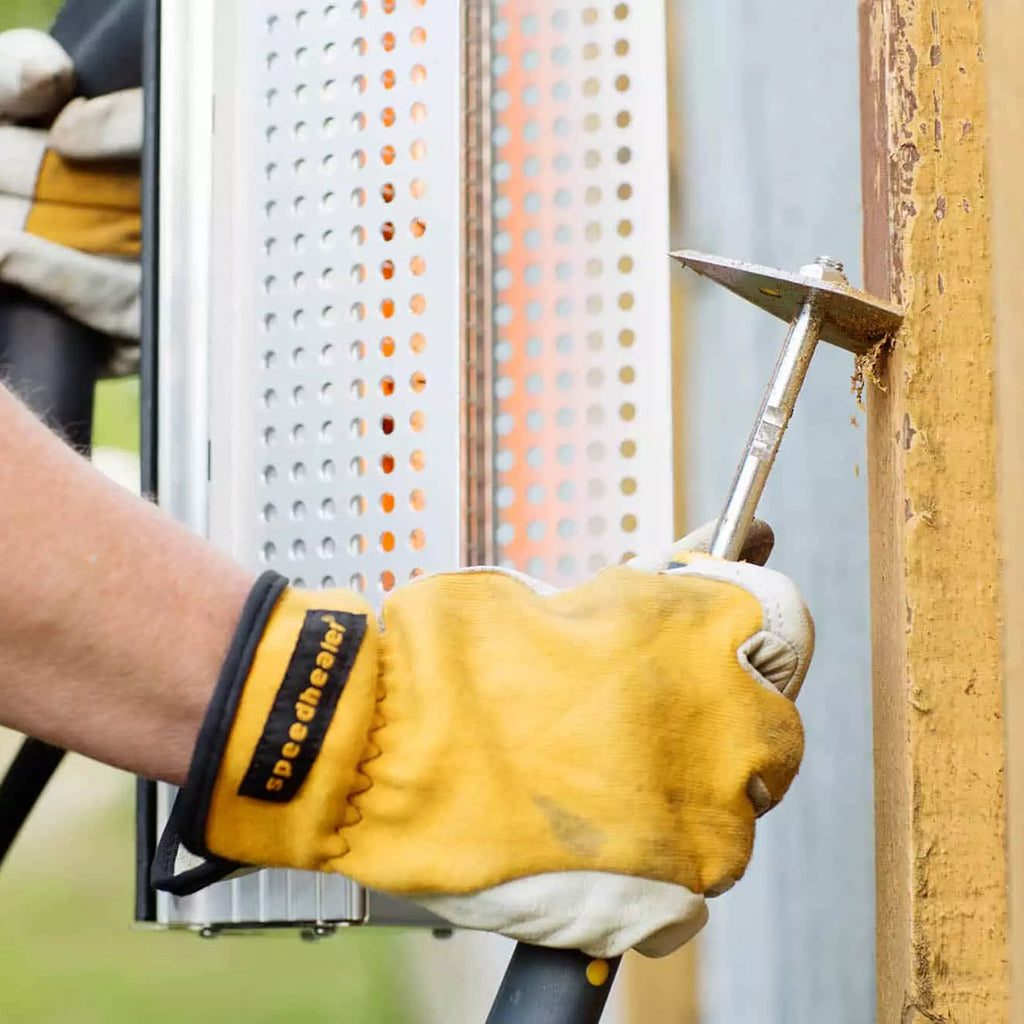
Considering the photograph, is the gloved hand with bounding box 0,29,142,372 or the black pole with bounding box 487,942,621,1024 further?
the gloved hand with bounding box 0,29,142,372

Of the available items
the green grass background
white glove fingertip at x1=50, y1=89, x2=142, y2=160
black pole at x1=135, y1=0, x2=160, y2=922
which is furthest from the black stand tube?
black pole at x1=135, y1=0, x2=160, y2=922

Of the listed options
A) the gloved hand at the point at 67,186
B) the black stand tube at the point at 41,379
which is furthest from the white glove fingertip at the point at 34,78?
the black stand tube at the point at 41,379

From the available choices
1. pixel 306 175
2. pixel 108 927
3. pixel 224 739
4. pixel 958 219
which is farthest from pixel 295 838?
pixel 108 927

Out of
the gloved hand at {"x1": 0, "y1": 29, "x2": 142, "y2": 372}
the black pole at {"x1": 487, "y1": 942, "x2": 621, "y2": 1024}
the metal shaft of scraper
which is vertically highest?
the gloved hand at {"x1": 0, "y1": 29, "x2": 142, "y2": 372}

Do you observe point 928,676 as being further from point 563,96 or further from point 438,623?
point 563,96

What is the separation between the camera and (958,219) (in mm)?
644

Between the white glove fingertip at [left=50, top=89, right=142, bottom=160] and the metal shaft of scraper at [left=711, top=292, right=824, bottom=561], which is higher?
the white glove fingertip at [left=50, top=89, right=142, bottom=160]

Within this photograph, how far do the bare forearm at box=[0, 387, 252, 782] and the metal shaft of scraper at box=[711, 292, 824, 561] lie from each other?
0.91 ft

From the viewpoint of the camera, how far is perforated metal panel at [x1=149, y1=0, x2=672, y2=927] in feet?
3.09

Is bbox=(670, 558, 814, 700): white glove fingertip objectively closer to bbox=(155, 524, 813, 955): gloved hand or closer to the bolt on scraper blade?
bbox=(155, 524, 813, 955): gloved hand

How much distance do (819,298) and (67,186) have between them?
0.86 metres

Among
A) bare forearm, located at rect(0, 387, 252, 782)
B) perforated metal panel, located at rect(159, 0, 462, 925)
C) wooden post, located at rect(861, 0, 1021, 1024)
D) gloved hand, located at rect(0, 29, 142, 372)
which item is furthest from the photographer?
gloved hand, located at rect(0, 29, 142, 372)

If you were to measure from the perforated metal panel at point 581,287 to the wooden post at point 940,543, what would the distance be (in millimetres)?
295

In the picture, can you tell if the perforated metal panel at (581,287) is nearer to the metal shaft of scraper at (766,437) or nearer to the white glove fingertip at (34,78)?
the metal shaft of scraper at (766,437)
